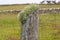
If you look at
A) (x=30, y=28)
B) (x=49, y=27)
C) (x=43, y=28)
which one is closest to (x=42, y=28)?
(x=43, y=28)

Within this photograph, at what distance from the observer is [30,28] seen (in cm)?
425

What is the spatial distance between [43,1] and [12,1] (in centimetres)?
357

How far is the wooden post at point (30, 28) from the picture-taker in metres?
4.20

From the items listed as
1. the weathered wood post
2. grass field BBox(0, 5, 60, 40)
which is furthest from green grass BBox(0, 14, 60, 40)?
the weathered wood post

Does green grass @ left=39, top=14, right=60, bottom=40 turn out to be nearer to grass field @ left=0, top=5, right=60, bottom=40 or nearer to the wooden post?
grass field @ left=0, top=5, right=60, bottom=40

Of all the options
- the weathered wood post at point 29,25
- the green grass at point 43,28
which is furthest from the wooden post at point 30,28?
the green grass at point 43,28

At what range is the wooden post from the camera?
13.8 feet

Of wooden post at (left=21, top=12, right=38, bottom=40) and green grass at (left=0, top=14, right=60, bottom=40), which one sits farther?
green grass at (left=0, top=14, right=60, bottom=40)

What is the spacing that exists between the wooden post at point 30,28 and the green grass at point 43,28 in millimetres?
7426

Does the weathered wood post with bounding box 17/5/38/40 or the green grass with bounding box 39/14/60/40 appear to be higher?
the weathered wood post with bounding box 17/5/38/40

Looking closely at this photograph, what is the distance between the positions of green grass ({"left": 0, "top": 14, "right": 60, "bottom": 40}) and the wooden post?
743 centimetres

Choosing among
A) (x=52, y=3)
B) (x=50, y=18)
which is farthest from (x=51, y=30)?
(x=52, y=3)

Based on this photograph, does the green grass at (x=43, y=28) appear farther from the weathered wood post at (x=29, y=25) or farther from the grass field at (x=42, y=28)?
the weathered wood post at (x=29, y=25)

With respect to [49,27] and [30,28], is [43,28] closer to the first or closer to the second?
[49,27]
